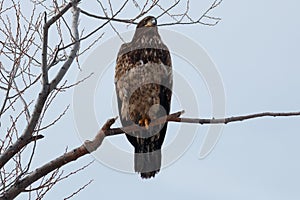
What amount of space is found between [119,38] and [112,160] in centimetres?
107

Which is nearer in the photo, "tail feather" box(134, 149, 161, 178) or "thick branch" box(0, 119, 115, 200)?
"thick branch" box(0, 119, 115, 200)

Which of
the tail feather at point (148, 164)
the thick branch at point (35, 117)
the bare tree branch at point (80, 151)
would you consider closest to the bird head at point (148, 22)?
the tail feather at point (148, 164)

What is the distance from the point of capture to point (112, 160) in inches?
157

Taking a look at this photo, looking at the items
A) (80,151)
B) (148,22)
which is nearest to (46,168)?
(80,151)

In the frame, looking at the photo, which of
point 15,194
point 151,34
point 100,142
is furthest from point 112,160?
point 151,34

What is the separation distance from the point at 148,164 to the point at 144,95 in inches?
23.1

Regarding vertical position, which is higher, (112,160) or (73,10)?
(73,10)

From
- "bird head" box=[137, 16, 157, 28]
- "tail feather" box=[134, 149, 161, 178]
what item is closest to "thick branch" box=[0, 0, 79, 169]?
"tail feather" box=[134, 149, 161, 178]

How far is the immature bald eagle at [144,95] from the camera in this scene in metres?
4.59

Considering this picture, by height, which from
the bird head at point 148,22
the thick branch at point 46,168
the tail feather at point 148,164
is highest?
the bird head at point 148,22

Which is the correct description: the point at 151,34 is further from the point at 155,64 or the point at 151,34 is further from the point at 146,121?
the point at 146,121

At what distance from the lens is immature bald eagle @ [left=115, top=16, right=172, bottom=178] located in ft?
15.0

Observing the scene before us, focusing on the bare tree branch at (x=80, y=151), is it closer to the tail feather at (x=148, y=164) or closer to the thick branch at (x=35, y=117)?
the thick branch at (x=35, y=117)

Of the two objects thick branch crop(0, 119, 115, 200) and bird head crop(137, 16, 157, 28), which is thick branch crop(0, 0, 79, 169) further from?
bird head crop(137, 16, 157, 28)
